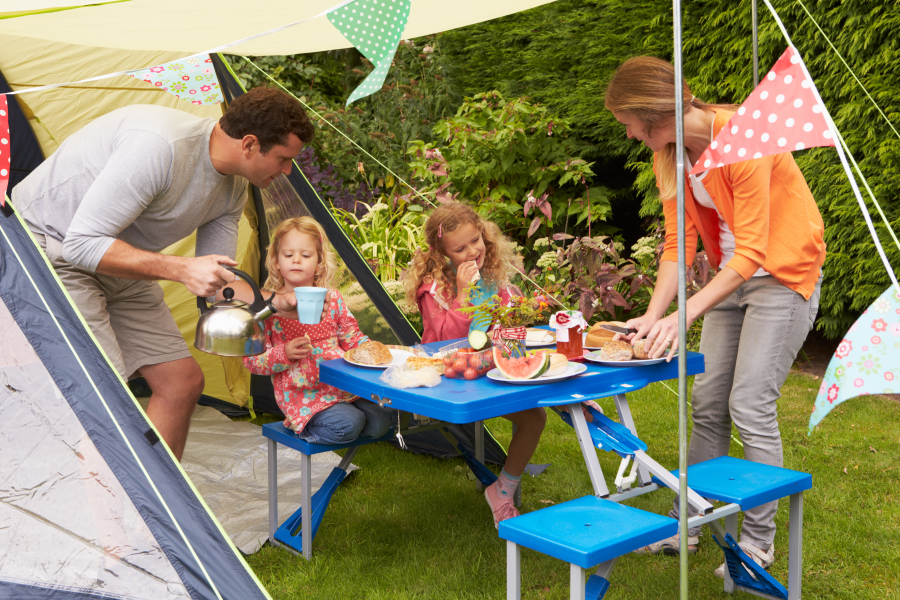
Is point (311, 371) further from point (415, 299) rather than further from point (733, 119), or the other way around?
point (733, 119)

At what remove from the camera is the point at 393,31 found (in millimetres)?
2031

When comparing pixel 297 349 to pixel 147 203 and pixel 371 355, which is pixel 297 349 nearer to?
pixel 371 355

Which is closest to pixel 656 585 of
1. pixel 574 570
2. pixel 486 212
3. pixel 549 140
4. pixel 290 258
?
pixel 574 570

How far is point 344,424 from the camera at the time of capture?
2666 mm

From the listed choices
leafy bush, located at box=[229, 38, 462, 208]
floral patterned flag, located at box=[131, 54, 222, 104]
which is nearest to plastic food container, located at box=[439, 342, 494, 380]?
floral patterned flag, located at box=[131, 54, 222, 104]

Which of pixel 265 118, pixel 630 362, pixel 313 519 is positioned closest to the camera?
pixel 630 362

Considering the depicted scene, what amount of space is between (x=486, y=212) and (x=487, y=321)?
281 cm

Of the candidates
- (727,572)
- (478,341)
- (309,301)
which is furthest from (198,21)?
(727,572)

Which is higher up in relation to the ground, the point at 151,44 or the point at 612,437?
the point at 151,44

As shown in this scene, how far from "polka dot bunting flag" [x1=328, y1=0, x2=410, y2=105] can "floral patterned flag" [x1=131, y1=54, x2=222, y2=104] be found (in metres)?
0.97

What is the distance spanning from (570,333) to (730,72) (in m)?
3.71

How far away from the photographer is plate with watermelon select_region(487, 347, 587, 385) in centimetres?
212

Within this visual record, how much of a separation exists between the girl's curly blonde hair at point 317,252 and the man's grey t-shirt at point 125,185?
341 mm

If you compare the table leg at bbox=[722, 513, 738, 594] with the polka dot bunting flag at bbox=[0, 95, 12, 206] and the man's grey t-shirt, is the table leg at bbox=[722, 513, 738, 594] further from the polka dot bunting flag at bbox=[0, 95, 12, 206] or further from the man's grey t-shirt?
the polka dot bunting flag at bbox=[0, 95, 12, 206]
